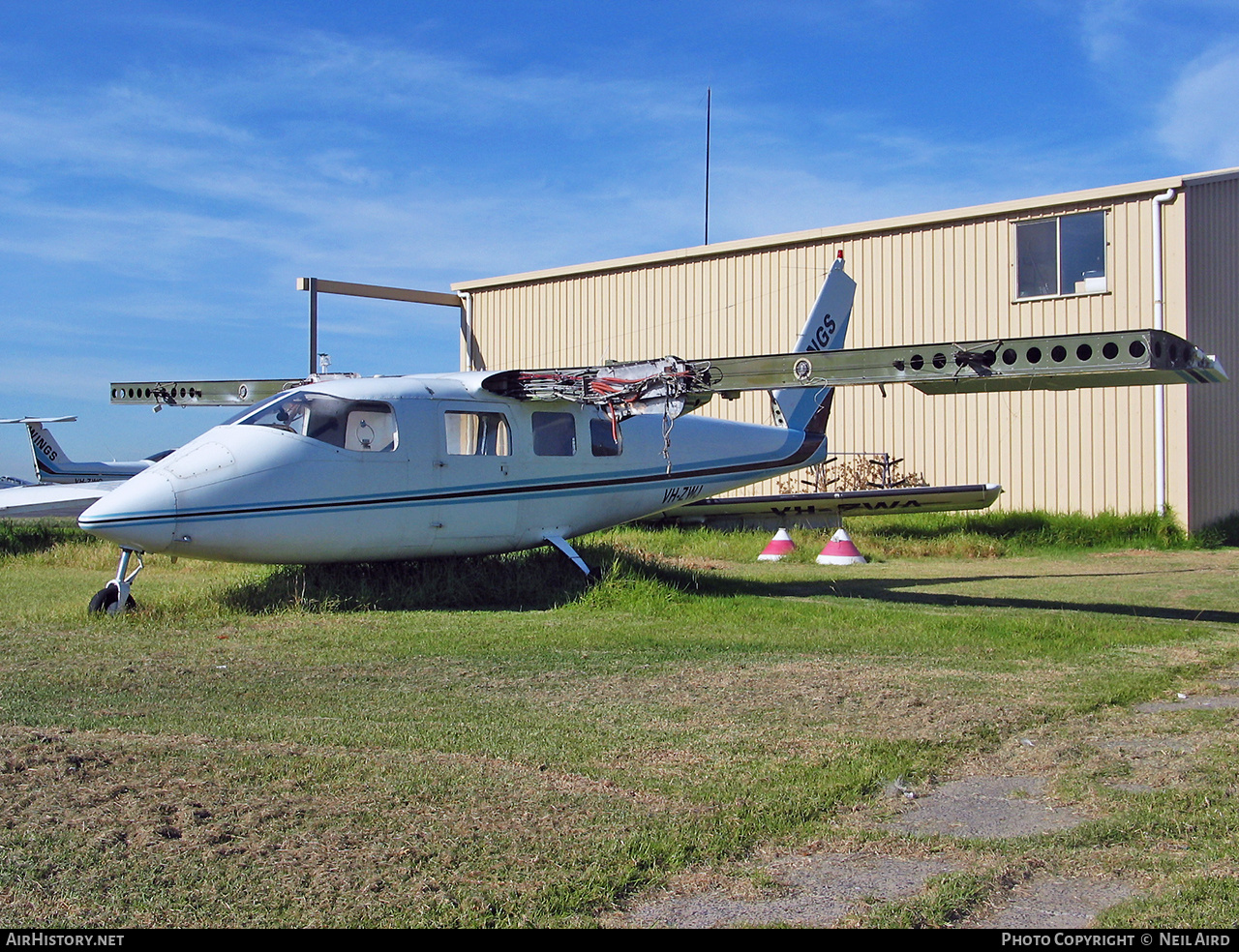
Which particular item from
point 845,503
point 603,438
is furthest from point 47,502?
point 845,503

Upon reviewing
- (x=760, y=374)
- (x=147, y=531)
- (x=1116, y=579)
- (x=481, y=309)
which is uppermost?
(x=481, y=309)

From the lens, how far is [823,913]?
347 cm

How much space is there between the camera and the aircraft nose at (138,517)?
968 cm

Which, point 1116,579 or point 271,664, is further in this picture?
point 1116,579

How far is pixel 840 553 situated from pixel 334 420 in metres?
9.17

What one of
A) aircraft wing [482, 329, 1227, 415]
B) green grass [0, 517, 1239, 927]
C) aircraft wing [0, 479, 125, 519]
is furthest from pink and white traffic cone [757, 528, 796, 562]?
aircraft wing [0, 479, 125, 519]

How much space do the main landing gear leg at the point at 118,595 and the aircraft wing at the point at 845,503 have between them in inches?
326

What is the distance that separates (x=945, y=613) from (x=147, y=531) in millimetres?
7735

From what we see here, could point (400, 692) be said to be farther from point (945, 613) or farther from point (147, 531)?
point (945, 613)

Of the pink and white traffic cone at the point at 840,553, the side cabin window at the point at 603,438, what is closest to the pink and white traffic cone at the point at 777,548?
the pink and white traffic cone at the point at 840,553

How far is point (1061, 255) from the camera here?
67.5 feet

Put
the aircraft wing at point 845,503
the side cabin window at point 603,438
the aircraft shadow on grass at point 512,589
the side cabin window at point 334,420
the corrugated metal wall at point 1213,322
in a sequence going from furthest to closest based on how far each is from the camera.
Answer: the corrugated metal wall at point 1213,322 < the aircraft wing at point 845,503 < the side cabin window at point 603,438 < the aircraft shadow on grass at point 512,589 < the side cabin window at point 334,420

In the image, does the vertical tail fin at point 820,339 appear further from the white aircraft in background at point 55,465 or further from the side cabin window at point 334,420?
the white aircraft in background at point 55,465
